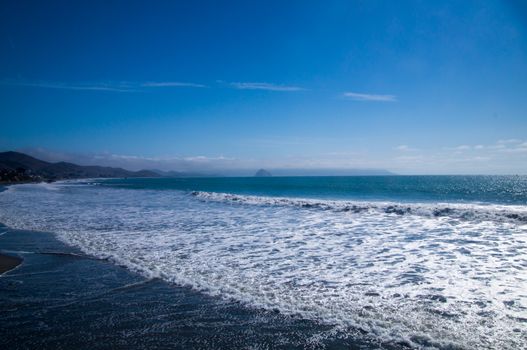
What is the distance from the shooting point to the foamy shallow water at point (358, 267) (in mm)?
5055

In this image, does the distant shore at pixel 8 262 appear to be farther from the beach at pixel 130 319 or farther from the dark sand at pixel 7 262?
the beach at pixel 130 319

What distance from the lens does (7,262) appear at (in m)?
8.38

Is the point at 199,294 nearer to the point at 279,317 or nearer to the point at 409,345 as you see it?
the point at 279,317

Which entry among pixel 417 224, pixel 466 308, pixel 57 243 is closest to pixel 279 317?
pixel 466 308

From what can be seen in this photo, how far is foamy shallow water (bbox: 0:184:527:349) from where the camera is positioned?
5.05 m

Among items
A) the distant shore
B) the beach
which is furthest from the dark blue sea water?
the distant shore

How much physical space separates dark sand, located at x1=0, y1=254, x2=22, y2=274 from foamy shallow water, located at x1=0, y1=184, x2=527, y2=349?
1.93m

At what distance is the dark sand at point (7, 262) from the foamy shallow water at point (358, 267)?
6.34ft

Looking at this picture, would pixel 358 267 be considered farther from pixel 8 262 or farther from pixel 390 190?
pixel 390 190

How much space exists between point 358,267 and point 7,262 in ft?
30.4

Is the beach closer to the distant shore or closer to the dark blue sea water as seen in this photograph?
the distant shore

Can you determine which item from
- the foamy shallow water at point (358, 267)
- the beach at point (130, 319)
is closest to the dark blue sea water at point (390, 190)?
the foamy shallow water at point (358, 267)

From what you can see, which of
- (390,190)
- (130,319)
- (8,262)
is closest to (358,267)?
(130,319)

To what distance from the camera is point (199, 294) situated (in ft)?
20.4
